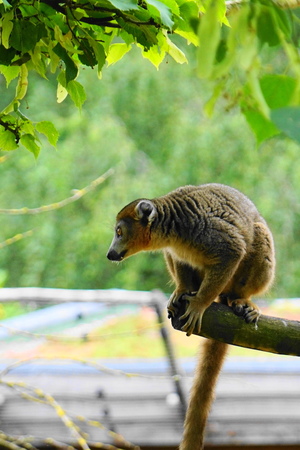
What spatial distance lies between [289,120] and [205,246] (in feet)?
5.03

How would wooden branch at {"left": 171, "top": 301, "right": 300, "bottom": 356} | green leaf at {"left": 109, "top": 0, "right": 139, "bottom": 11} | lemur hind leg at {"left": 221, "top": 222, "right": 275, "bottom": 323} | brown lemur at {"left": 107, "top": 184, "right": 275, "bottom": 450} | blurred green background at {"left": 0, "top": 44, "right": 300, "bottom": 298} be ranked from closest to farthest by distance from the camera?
green leaf at {"left": 109, "top": 0, "right": 139, "bottom": 11} → wooden branch at {"left": 171, "top": 301, "right": 300, "bottom": 356} → brown lemur at {"left": 107, "top": 184, "right": 275, "bottom": 450} → lemur hind leg at {"left": 221, "top": 222, "right": 275, "bottom": 323} → blurred green background at {"left": 0, "top": 44, "right": 300, "bottom": 298}

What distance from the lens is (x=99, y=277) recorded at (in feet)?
22.6

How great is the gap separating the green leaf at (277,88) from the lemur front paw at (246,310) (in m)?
1.06

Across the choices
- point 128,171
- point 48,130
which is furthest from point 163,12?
point 128,171

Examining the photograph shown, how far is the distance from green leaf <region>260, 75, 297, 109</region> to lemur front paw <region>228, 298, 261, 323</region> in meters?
1.06

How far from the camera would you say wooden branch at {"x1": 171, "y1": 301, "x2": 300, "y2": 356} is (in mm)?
1613

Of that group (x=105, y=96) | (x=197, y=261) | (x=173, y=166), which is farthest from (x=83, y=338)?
(x=105, y=96)

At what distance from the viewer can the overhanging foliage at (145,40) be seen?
600 millimetres

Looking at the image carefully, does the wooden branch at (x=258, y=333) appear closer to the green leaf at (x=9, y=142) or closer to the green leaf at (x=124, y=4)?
the green leaf at (x=9, y=142)

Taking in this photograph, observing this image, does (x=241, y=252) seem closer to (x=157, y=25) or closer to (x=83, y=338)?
(x=83, y=338)

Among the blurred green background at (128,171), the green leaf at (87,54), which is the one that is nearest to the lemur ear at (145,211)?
the green leaf at (87,54)

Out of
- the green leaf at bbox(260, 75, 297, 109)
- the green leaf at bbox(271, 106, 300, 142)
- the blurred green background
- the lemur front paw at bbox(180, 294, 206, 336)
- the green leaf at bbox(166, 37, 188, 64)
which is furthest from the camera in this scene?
the blurred green background

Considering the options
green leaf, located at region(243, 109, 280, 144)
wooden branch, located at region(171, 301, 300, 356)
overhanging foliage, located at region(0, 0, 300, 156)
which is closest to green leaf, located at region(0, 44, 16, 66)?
overhanging foliage, located at region(0, 0, 300, 156)

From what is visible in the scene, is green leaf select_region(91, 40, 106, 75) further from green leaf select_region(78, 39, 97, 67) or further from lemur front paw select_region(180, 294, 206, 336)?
lemur front paw select_region(180, 294, 206, 336)
